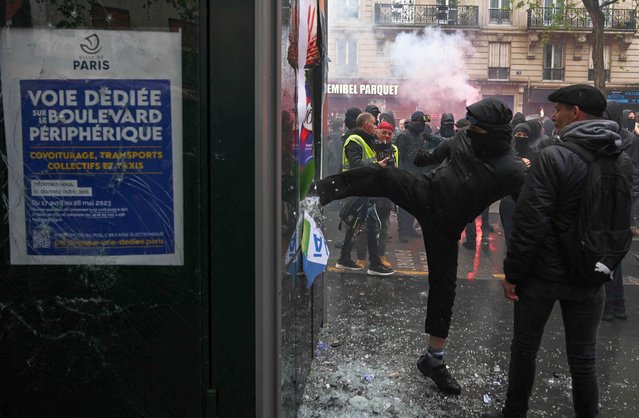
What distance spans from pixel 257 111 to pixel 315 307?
6.98ft

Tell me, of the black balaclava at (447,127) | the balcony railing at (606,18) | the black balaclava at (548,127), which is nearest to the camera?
the black balaclava at (447,127)

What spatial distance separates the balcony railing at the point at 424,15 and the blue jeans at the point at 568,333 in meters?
30.6

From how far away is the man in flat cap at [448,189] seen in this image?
339 cm

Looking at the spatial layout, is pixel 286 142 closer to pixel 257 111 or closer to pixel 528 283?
pixel 257 111

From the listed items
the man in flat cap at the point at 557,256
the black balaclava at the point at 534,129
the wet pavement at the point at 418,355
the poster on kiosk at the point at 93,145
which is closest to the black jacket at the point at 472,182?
the man in flat cap at the point at 557,256

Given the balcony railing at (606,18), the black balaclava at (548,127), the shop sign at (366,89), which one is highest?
the balcony railing at (606,18)

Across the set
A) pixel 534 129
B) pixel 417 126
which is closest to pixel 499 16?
pixel 417 126

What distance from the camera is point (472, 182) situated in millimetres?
3408

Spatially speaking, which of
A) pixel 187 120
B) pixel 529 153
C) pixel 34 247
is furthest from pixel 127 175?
pixel 529 153

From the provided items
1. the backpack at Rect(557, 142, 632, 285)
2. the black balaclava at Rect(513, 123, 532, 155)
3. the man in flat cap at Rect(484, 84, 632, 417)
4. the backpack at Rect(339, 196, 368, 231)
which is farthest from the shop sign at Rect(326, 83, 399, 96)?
the backpack at Rect(557, 142, 632, 285)

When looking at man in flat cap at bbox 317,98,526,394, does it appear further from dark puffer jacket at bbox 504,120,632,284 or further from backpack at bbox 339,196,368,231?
backpack at bbox 339,196,368,231

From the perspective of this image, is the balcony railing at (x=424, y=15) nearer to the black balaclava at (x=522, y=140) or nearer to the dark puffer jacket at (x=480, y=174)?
the black balaclava at (x=522, y=140)

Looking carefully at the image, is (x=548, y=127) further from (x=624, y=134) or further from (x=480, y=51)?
(x=480, y=51)

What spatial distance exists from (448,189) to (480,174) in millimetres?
214
